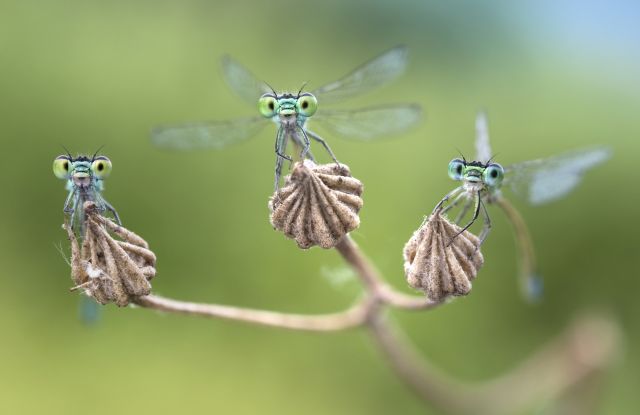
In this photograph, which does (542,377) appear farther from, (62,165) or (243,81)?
(62,165)

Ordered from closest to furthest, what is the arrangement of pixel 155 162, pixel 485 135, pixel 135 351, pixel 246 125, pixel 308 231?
pixel 308 231
pixel 485 135
pixel 246 125
pixel 135 351
pixel 155 162

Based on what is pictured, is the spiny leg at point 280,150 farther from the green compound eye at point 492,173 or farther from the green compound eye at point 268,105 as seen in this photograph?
the green compound eye at point 492,173

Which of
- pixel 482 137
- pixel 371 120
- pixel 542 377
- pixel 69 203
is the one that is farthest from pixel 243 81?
pixel 542 377

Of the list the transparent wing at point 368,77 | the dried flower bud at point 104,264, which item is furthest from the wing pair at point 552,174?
the dried flower bud at point 104,264

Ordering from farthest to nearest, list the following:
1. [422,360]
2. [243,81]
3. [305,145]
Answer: [422,360] → [243,81] → [305,145]

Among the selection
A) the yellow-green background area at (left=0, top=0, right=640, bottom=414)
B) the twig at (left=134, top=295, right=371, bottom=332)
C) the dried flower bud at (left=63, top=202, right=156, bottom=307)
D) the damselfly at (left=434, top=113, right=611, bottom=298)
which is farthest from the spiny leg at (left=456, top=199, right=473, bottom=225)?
the yellow-green background area at (left=0, top=0, right=640, bottom=414)

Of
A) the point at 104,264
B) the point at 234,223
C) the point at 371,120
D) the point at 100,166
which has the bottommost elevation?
the point at 104,264

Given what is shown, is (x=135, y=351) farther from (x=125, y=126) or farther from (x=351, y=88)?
(x=351, y=88)

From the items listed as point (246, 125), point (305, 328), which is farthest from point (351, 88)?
→ point (305, 328)
